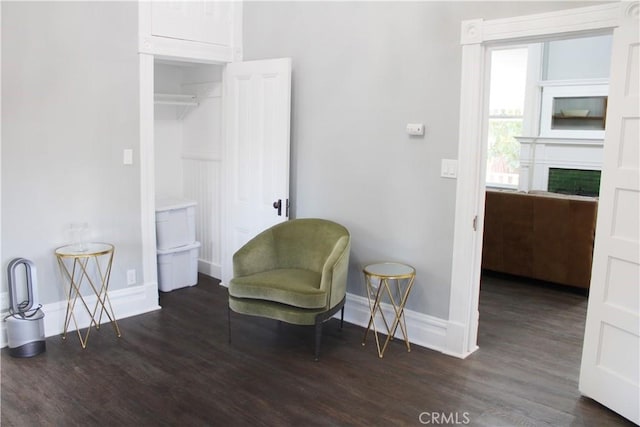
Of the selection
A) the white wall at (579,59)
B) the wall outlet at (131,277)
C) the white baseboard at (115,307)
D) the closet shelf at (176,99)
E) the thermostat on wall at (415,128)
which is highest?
the white wall at (579,59)

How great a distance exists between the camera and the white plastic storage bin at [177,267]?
15.7 ft

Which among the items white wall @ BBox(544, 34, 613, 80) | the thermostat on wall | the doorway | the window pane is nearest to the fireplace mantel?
the doorway

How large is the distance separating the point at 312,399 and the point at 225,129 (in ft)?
8.66

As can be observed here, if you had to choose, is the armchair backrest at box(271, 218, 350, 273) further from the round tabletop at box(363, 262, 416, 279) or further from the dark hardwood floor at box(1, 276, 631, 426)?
the dark hardwood floor at box(1, 276, 631, 426)

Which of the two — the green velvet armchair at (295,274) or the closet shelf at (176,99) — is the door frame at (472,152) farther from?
the closet shelf at (176,99)

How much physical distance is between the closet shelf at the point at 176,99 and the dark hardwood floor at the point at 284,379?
1991 mm

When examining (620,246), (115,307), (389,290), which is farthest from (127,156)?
(620,246)

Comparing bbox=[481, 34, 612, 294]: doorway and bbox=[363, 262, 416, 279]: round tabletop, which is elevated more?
bbox=[481, 34, 612, 294]: doorway

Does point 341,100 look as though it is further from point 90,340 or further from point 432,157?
point 90,340

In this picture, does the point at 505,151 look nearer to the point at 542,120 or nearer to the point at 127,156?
the point at 542,120

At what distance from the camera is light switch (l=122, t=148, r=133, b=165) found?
13.5 feet

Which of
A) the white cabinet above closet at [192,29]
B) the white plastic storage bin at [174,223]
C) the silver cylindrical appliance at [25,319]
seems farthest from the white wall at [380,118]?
the silver cylindrical appliance at [25,319]

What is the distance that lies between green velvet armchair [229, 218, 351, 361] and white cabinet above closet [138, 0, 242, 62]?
64.4 inches

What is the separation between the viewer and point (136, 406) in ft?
9.43
